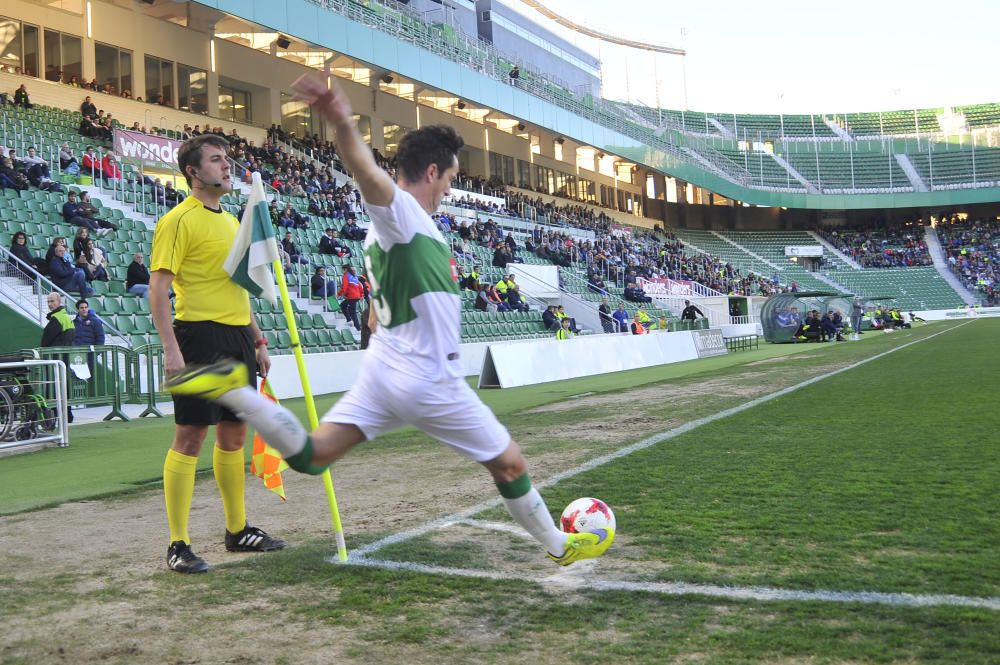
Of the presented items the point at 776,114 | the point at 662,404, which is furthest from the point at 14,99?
the point at 776,114

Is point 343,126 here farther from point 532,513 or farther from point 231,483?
point 231,483

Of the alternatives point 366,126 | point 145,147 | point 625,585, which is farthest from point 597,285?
point 625,585

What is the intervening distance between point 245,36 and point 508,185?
18.9 meters

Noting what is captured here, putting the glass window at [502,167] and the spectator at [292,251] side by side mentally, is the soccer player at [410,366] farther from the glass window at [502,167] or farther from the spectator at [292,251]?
the glass window at [502,167]

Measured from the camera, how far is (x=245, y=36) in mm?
33656

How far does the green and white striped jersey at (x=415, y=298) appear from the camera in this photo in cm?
342

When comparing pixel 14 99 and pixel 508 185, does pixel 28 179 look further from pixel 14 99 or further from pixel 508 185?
pixel 508 185

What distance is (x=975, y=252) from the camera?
6694cm

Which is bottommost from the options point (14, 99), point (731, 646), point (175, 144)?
point (731, 646)

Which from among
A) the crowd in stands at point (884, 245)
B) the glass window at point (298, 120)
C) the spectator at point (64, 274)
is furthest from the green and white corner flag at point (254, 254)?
the crowd in stands at point (884, 245)

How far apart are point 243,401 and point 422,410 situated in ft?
2.21

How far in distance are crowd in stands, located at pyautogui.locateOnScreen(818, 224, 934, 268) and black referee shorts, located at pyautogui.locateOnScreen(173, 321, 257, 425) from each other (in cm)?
6976

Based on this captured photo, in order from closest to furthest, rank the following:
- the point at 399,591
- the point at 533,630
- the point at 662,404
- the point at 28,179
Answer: the point at 533,630 < the point at 399,591 < the point at 662,404 < the point at 28,179

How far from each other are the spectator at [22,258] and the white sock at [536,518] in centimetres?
1343
